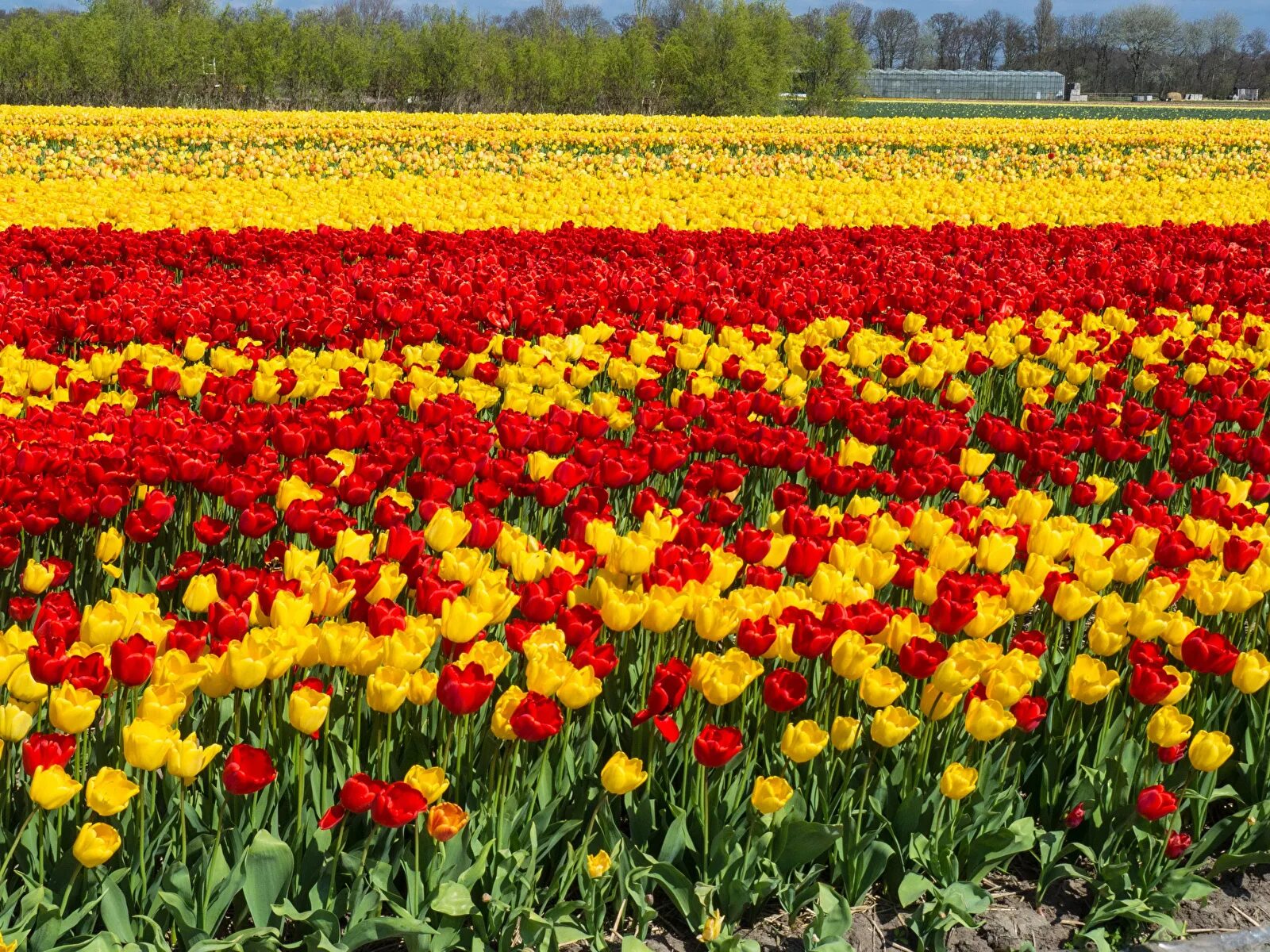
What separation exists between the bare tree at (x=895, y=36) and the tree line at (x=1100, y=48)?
3.6 inches

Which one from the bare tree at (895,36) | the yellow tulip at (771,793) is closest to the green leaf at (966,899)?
the yellow tulip at (771,793)

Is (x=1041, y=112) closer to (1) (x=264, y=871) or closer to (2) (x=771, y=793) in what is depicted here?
(2) (x=771, y=793)

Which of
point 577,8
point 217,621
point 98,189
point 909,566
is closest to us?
point 217,621

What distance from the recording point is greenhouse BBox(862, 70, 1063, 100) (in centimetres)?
10319

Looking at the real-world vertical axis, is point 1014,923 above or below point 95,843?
below

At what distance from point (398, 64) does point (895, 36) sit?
120253 mm

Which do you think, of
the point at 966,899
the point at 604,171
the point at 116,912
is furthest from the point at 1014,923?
the point at 604,171

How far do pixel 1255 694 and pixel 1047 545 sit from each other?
1.99 ft

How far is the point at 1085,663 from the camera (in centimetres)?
282

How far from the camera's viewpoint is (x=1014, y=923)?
287cm

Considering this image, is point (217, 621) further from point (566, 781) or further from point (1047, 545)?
point (1047, 545)

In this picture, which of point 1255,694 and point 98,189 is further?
point 98,189

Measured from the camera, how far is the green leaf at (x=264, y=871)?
2.43m

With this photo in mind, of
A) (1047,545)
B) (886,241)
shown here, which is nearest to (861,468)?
(1047,545)
